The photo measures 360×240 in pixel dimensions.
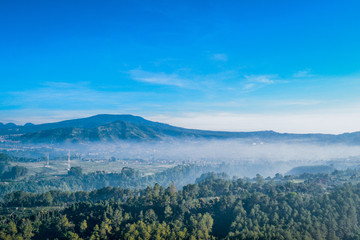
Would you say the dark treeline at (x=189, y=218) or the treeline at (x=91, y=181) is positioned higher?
the dark treeline at (x=189, y=218)

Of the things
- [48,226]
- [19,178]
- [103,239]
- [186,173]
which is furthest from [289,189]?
[19,178]

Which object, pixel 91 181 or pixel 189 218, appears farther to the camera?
pixel 91 181

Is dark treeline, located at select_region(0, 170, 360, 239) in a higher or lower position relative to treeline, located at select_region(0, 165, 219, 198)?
higher

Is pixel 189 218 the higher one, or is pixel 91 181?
pixel 189 218

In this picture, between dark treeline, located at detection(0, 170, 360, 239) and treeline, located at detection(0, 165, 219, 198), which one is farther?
treeline, located at detection(0, 165, 219, 198)

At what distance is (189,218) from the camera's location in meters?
43.3

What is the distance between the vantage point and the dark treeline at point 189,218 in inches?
1425

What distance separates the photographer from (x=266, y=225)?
1559 inches

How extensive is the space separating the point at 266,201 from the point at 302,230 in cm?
1112

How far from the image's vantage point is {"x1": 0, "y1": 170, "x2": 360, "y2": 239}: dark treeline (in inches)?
1425

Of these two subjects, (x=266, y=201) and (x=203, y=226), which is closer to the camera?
(x=203, y=226)

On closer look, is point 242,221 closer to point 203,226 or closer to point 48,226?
point 203,226

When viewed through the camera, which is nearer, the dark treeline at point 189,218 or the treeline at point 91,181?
the dark treeline at point 189,218

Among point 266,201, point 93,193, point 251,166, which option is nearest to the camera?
point 266,201
